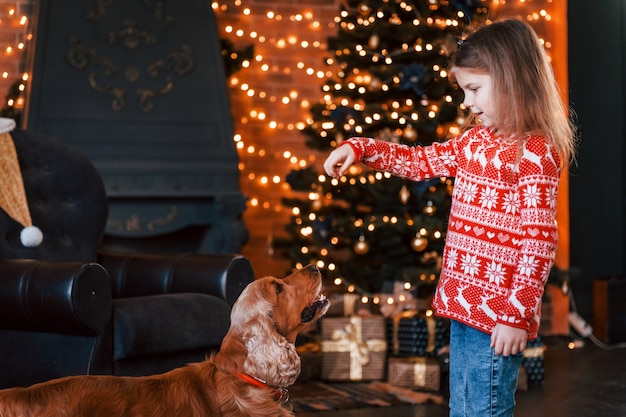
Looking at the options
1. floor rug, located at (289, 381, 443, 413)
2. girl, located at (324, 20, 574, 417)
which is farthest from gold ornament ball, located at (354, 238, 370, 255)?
girl, located at (324, 20, 574, 417)

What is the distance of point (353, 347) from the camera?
14.6 ft

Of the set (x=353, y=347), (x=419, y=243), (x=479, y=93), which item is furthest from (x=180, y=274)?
(x=479, y=93)

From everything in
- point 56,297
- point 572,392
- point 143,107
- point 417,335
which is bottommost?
point 572,392

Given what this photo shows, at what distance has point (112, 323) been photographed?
307cm

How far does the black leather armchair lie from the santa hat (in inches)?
1.7

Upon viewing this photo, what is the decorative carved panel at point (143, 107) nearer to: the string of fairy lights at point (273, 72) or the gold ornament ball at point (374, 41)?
the string of fairy lights at point (273, 72)

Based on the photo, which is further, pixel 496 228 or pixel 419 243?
pixel 419 243

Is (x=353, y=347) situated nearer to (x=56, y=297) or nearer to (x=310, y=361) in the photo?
(x=310, y=361)

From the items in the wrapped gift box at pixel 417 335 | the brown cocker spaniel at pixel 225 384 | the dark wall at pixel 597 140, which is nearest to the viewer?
the brown cocker spaniel at pixel 225 384

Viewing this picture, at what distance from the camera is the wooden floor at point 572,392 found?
3.83 metres

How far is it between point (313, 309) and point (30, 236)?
1.60 metres

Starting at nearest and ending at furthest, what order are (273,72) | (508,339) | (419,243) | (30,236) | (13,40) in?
(508,339), (30,236), (419,243), (13,40), (273,72)

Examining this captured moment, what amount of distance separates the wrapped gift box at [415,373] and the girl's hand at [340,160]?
2.29m

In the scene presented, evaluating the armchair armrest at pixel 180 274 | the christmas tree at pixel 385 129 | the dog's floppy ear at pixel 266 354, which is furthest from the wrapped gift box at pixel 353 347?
the dog's floppy ear at pixel 266 354
